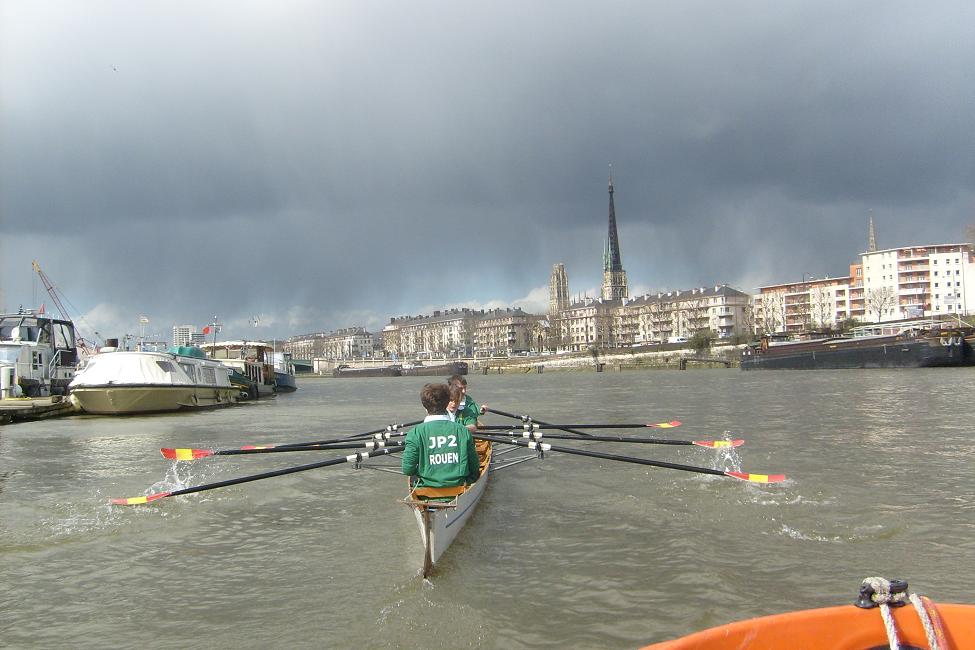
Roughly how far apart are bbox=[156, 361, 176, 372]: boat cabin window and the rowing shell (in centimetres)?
2897

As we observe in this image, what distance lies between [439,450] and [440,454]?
51mm

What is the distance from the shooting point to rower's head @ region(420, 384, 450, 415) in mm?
7895

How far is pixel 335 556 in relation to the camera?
925 cm

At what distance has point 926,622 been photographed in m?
3.65

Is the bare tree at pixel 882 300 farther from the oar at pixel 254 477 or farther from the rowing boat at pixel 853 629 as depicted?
the rowing boat at pixel 853 629

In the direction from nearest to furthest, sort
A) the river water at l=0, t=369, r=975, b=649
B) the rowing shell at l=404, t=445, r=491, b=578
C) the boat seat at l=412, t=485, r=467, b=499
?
the river water at l=0, t=369, r=975, b=649, the rowing shell at l=404, t=445, r=491, b=578, the boat seat at l=412, t=485, r=467, b=499

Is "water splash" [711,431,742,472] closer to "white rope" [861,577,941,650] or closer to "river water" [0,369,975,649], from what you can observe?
"river water" [0,369,975,649]

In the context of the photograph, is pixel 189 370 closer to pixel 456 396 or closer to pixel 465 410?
pixel 465 410

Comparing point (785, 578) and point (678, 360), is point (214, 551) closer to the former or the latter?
point (785, 578)

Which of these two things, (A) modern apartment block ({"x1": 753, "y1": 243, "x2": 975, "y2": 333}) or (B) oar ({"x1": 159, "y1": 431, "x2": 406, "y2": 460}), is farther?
(A) modern apartment block ({"x1": 753, "y1": 243, "x2": 975, "y2": 333})

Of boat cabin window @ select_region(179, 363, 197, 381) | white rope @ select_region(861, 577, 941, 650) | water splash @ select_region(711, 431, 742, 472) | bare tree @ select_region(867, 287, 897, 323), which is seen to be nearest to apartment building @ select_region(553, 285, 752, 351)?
bare tree @ select_region(867, 287, 897, 323)

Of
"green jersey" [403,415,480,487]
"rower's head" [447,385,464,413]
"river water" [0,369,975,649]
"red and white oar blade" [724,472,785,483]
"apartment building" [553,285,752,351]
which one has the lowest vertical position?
"river water" [0,369,975,649]

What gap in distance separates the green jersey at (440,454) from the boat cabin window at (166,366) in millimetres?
A: 29247

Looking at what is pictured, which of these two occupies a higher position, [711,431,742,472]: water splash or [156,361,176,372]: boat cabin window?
[156,361,176,372]: boat cabin window
